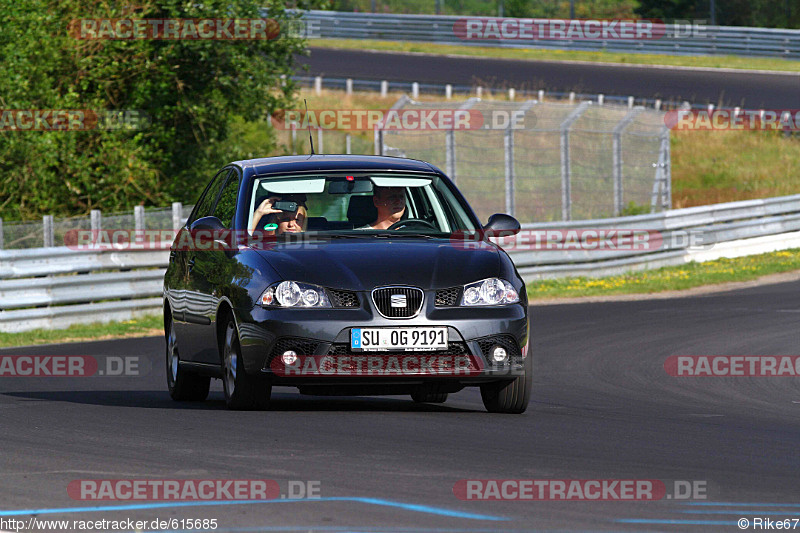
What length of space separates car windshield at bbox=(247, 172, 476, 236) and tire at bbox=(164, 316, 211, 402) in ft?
5.10

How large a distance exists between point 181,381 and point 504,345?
2835 mm

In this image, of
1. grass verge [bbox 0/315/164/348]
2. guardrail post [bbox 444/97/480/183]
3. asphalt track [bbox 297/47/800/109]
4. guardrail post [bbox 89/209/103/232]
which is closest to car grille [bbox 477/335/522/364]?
grass verge [bbox 0/315/164/348]

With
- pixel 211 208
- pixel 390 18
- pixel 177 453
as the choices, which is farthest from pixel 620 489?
pixel 390 18

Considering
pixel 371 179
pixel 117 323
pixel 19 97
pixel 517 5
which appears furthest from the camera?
pixel 517 5

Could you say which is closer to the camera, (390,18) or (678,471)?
(678,471)

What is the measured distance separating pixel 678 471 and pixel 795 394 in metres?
4.69

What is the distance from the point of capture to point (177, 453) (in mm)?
7266

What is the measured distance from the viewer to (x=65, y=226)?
1895cm

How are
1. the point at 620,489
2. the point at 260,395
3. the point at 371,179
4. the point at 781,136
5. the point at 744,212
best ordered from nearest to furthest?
the point at 620,489 → the point at 260,395 → the point at 371,179 → the point at 744,212 → the point at 781,136

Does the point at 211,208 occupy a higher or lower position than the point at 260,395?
higher

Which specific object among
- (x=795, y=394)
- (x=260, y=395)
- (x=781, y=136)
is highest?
(x=260, y=395)

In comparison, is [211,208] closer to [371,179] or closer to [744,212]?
[371,179]

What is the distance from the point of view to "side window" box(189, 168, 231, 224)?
34.7ft

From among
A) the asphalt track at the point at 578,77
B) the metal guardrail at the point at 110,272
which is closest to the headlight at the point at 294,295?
the metal guardrail at the point at 110,272
